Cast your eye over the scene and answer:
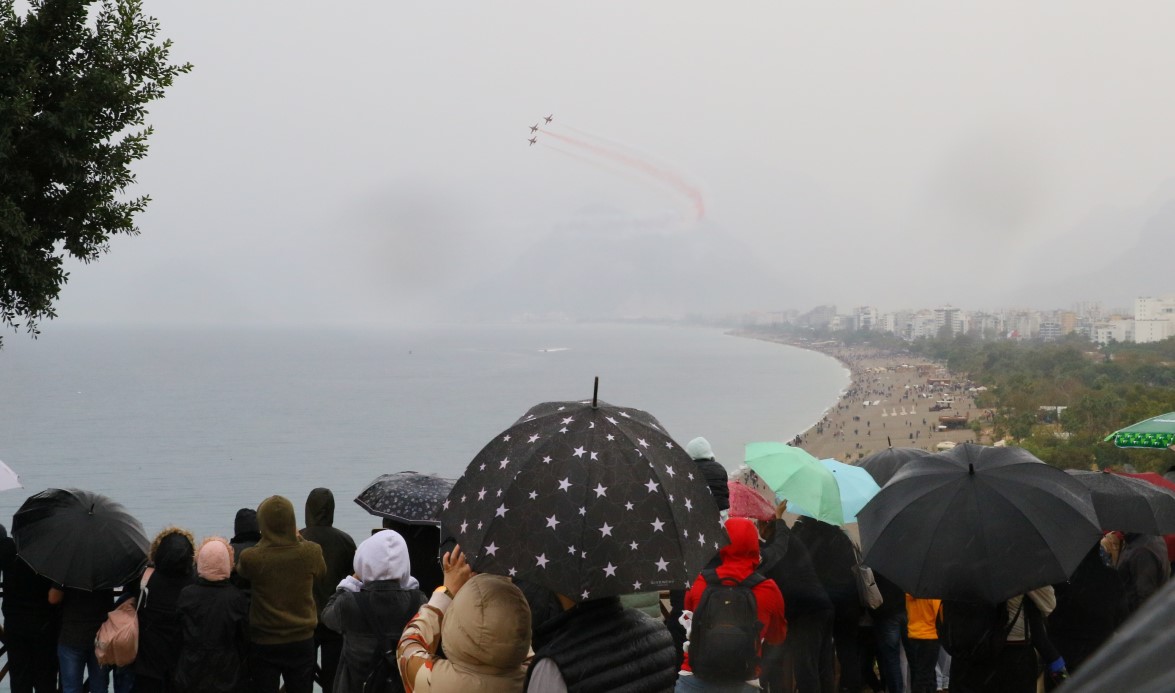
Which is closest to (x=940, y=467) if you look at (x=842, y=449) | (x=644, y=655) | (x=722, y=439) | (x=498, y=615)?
(x=644, y=655)

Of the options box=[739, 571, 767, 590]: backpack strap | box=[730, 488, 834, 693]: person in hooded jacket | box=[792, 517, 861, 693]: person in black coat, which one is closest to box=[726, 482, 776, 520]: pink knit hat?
box=[730, 488, 834, 693]: person in hooded jacket

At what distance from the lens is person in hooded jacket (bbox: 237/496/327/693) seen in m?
5.47

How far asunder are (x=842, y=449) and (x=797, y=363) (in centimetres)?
11668

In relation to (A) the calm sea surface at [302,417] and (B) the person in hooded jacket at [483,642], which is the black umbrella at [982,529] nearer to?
(B) the person in hooded jacket at [483,642]

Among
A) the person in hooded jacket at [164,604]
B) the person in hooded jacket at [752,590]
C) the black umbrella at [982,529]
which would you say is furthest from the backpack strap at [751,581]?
the person in hooded jacket at [164,604]

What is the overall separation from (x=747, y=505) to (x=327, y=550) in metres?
2.47

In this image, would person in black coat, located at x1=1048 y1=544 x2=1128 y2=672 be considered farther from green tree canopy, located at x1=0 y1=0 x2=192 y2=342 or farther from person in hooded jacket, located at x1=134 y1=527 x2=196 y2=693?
green tree canopy, located at x1=0 y1=0 x2=192 y2=342

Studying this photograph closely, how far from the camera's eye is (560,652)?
3082 mm

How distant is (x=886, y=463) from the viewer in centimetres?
738

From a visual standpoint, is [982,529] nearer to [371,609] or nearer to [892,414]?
[371,609]

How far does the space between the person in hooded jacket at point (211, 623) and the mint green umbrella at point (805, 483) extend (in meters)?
2.84

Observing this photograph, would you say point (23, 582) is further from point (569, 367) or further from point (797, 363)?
point (797, 363)

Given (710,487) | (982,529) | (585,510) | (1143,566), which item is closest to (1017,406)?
(1143,566)

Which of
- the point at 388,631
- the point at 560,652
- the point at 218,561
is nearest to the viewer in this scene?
the point at 560,652
